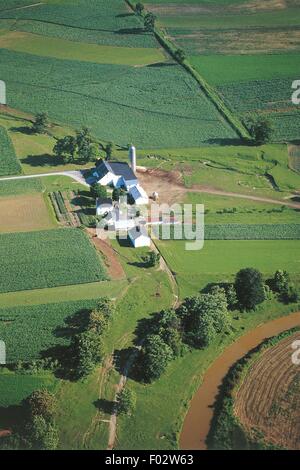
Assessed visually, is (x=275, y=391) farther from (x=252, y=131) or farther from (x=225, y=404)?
(x=252, y=131)

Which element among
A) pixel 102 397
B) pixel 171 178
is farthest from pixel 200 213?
pixel 102 397

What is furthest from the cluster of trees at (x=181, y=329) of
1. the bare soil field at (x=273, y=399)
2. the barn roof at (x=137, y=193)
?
the barn roof at (x=137, y=193)

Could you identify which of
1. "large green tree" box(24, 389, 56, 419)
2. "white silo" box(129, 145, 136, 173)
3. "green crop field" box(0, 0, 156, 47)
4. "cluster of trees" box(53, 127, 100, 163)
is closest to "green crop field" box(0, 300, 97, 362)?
"large green tree" box(24, 389, 56, 419)

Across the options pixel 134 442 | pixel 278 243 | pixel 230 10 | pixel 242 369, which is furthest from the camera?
pixel 230 10

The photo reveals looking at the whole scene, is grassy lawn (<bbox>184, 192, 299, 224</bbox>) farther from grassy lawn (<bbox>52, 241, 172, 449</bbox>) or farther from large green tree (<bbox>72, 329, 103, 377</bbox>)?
large green tree (<bbox>72, 329, 103, 377</bbox>)

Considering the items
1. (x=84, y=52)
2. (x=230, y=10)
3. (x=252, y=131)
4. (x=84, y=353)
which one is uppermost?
(x=230, y=10)

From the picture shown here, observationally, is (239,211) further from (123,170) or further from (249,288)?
(249,288)
